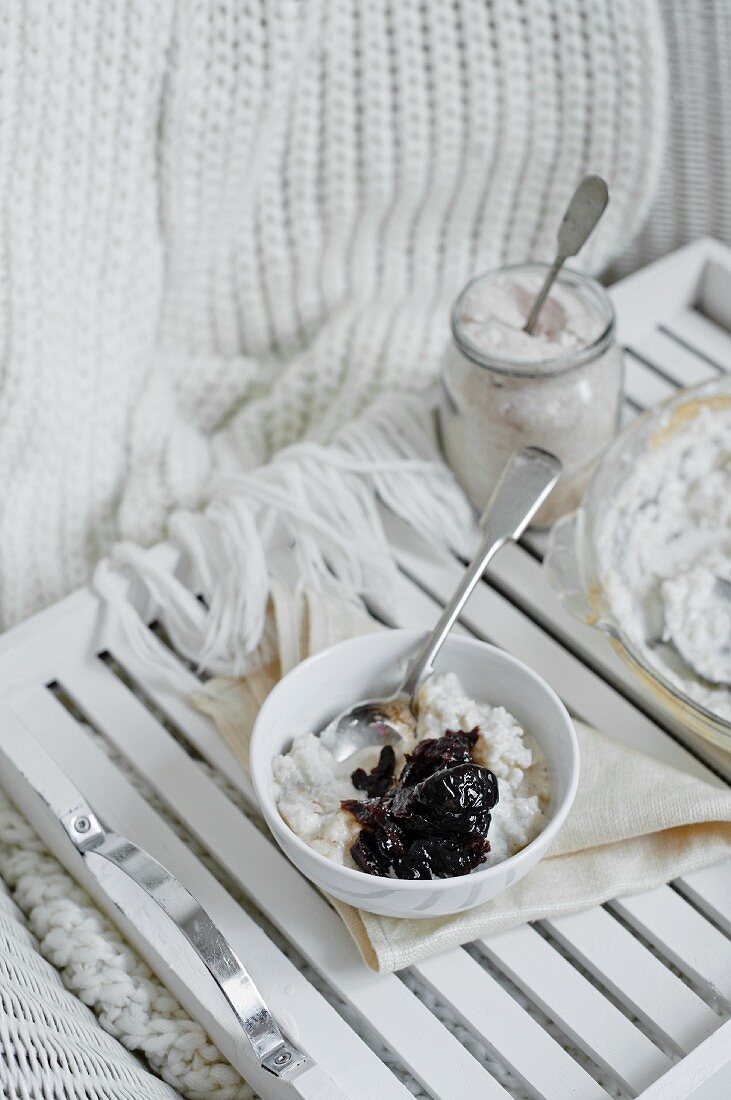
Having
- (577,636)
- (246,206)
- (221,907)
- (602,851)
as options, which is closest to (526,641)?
(577,636)

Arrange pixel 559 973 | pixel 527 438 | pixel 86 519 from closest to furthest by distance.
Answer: pixel 559 973 → pixel 527 438 → pixel 86 519

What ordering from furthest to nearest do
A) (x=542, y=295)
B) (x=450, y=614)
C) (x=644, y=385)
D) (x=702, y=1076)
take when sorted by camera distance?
1. (x=644, y=385)
2. (x=542, y=295)
3. (x=450, y=614)
4. (x=702, y=1076)

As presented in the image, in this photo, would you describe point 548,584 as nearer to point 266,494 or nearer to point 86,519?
point 266,494

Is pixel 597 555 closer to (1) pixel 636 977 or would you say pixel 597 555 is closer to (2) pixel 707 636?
(2) pixel 707 636

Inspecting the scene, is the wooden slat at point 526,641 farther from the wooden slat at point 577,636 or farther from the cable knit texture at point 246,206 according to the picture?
the cable knit texture at point 246,206

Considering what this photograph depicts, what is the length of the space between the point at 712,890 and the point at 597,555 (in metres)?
0.22

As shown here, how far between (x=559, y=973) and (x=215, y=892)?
20cm

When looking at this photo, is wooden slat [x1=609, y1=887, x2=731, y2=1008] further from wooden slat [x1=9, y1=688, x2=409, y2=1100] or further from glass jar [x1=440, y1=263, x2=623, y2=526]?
glass jar [x1=440, y1=263, x2=623, y2=526]

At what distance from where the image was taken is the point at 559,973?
2.07ft

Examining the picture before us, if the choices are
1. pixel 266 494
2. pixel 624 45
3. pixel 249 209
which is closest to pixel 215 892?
pixel 266 494

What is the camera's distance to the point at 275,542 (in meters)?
0.84

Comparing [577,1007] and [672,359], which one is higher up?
[672,359]

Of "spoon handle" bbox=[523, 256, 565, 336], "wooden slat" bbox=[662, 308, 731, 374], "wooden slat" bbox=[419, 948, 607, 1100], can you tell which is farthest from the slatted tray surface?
"wooden slat" bbox=[662, 308, 731, 374]

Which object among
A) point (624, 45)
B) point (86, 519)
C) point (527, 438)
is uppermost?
point (624, 45)
